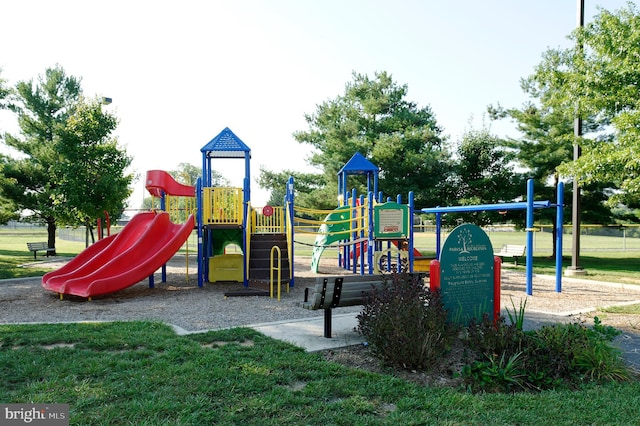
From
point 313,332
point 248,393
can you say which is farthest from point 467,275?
point 248,393

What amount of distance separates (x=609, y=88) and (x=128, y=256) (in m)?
11.9

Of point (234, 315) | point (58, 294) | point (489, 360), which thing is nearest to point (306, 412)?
point (489, 360)

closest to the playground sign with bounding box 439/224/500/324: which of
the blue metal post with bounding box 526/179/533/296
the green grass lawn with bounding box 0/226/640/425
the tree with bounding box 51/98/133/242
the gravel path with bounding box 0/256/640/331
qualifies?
the green grass lawn with bounding box 0/226/640/425

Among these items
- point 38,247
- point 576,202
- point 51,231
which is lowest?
point 38,247

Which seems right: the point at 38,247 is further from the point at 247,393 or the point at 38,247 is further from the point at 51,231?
the point at 247,393

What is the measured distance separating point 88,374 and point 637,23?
1244cm

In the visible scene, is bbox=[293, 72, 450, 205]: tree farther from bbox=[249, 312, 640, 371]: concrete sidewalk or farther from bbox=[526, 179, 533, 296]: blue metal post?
→ bbox=[249, 312, 640, 371]: concrete sidewalk

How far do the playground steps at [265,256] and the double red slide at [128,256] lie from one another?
5.39 ft

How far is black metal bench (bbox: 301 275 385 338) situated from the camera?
567 cm

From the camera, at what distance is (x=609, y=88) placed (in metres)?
11.0

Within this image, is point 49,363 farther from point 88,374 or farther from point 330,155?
point 330,155

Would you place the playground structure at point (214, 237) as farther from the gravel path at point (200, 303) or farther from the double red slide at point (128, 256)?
the gravel path at point (200, 303)

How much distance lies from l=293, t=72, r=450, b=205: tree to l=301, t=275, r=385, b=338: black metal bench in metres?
15.6

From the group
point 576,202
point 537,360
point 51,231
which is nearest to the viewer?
point 537,360
